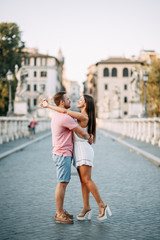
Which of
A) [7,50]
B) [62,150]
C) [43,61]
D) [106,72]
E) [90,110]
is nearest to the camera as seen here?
[62,150]

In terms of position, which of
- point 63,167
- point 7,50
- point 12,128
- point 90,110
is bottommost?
point 12,128

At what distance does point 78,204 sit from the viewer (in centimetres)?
717

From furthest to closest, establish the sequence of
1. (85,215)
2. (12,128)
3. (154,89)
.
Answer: (154,89) → (12,128) → (85,215)

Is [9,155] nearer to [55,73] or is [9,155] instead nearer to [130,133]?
[130,133]

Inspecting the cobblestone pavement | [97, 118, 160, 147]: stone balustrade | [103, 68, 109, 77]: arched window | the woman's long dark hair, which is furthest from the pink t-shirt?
[103, 68, 109, 77]: arched window

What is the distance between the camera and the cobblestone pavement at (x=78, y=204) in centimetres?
533

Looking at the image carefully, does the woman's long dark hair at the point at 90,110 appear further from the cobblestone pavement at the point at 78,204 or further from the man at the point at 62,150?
the cobblestone pavement at the point at 78,204

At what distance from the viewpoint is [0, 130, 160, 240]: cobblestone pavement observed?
533cm

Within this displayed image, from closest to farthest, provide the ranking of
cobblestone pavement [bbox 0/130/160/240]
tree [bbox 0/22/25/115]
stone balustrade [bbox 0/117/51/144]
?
cobblestone pavement [bbox 0/130/160/240]
stone balustrade [bbox 0/117/51/144]
tree [bbox 0/22/25/115]

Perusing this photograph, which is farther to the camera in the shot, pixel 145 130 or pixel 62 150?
pixel 145 130

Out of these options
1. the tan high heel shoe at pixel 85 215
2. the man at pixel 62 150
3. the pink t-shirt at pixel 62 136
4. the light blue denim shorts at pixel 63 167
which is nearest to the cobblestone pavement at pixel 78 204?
the tan high heel shoe at pixel 85 215

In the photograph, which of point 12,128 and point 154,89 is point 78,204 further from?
point 154,89

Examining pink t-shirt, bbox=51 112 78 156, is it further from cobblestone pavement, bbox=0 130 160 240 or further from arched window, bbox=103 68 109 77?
arched window, bbox=103 68 109 77

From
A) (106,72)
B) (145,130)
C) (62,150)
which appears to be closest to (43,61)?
(106,72)
